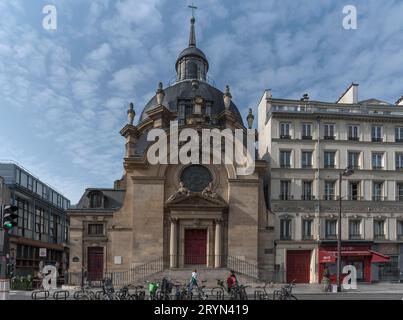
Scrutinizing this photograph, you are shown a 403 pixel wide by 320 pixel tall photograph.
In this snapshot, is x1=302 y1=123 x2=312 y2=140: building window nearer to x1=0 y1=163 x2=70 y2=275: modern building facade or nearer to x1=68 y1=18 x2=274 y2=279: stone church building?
x1=68 y1=18 x2=274 y2=279: stone church building

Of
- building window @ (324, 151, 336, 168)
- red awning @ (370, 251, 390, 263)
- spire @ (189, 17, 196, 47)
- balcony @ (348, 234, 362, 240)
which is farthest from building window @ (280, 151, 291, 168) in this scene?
spire @ (189, 17, 196, 47)

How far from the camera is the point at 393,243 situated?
122 ft

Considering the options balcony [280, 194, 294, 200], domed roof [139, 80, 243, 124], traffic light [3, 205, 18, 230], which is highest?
domed roof [139, 80, 243, 124]

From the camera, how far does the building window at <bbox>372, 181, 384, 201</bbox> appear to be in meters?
37.8

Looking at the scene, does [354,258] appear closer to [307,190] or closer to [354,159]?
[307,190]

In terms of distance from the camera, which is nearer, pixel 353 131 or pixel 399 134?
pixel 353 131

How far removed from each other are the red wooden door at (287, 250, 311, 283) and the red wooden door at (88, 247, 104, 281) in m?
15.7

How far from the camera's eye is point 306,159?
1503 inches

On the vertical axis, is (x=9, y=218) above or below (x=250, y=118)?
below

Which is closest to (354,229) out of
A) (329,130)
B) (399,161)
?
(399,161)

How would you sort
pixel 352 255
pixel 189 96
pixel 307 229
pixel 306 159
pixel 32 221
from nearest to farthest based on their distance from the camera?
pixel 352 255 < pixel 307 229 < pixel 306 159 < pixel 189 96 < pixel 32 221

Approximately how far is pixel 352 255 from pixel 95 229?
21657 millimetres

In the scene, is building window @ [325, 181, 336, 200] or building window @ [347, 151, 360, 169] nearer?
building window @ [325, 181, 336, 200]

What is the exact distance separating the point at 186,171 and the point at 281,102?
10727 mm
